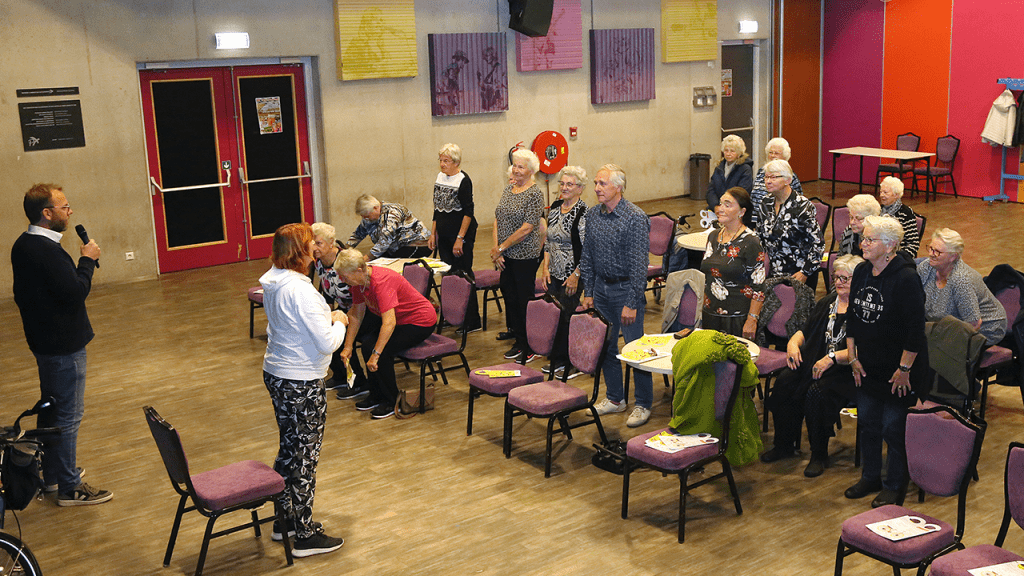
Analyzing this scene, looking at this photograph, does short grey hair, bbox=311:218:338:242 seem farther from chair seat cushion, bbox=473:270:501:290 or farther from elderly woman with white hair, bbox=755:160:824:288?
elderly woman with white hair, bbox=755:160:824:288

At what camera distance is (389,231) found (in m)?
8.00

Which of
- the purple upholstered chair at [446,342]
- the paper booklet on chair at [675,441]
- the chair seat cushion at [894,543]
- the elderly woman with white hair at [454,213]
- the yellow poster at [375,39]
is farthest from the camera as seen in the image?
the yellow poster at [375,39]

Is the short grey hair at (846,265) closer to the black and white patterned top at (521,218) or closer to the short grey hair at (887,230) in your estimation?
the short grey hair at (887,230)

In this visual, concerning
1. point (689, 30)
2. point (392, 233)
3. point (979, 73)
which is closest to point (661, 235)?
point (392, 233)

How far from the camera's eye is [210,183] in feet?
37.2

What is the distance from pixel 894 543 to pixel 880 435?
129cm

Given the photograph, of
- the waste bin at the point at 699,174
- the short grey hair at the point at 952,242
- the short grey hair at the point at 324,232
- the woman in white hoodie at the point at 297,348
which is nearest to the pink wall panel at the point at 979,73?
the waste bin at the point at 699,174

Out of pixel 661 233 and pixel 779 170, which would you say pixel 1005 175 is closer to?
pixel 661 233

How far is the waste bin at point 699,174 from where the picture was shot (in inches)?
597

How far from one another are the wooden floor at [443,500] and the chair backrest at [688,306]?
65 centimetres

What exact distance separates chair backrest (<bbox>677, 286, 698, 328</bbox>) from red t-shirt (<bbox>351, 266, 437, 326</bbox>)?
166 centimetres

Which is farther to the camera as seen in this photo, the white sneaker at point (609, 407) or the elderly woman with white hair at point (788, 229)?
the elderly woman with white hair at point (788, 229)

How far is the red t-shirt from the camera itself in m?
6.16

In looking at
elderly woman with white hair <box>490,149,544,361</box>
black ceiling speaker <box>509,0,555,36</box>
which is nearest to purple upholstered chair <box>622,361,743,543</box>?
elderly woman with white hair <box>490,149,544,361</box>
